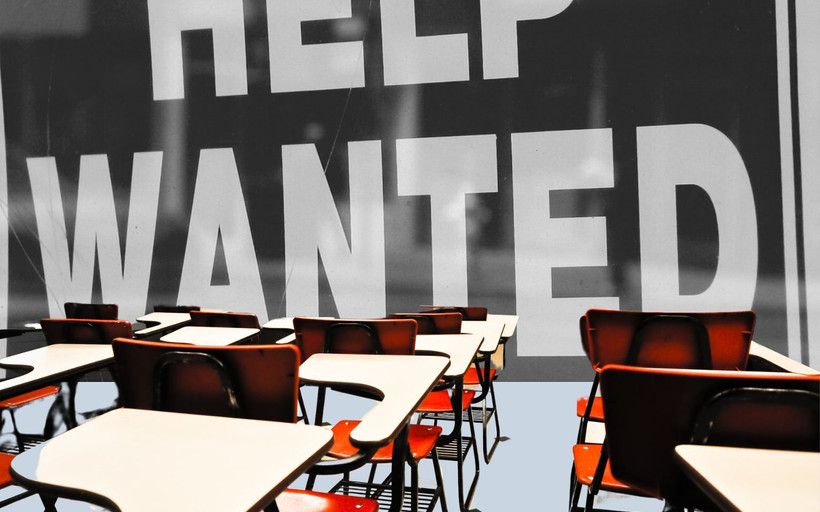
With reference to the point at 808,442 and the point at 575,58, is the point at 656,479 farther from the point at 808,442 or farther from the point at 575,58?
the point at 575,58

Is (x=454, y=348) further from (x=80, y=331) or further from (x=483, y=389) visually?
(x=80, y=331)

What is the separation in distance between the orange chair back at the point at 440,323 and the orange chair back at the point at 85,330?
48.5 inches

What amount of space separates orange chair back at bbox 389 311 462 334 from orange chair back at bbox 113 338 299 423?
4.21 ft

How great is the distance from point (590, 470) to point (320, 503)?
0.76m

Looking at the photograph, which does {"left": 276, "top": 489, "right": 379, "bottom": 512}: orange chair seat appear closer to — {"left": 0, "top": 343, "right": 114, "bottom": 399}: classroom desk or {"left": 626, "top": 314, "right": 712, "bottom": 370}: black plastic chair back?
{"left": 0, "top": 343, "right": 114, "bottom": 399}: classroom desk

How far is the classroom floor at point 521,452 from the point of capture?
2316 millimetres

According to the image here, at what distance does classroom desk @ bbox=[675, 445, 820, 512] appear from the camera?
66 centimetres

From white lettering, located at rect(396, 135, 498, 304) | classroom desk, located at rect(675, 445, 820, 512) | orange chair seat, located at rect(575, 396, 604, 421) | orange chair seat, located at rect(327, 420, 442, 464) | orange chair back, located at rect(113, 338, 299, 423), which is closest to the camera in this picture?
classroom desk, located at rect(675, 445, 820, 512)

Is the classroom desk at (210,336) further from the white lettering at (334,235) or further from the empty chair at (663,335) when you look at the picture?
the white lettering at (334,235)

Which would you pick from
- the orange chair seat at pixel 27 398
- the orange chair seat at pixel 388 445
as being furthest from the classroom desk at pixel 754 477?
the orange chair seat at pixel 27 398

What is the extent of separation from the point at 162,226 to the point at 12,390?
419cm

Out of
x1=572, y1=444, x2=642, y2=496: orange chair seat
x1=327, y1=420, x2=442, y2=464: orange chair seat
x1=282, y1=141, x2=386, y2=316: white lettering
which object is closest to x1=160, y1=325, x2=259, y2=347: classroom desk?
x1=327, y1=420, x2=442, y2=464: orange chair seat

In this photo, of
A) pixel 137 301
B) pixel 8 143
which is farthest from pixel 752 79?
pixel 8 143

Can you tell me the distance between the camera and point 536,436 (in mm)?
3211
